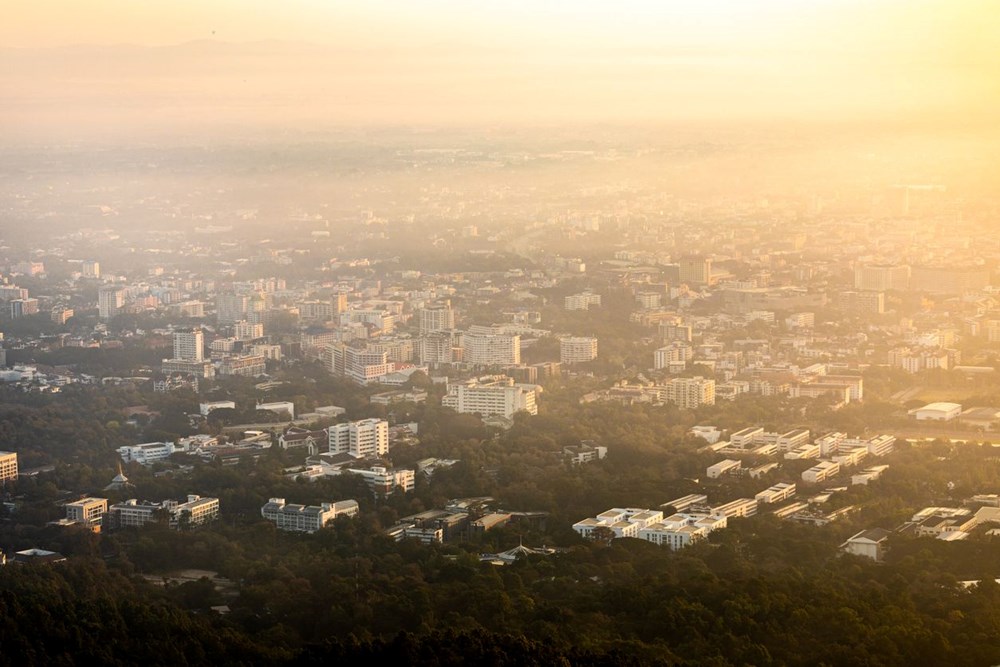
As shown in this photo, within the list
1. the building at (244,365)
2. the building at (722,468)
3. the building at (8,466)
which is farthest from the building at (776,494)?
the building at (244,365)

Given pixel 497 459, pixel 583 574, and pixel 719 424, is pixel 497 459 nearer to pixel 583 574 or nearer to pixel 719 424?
pixel 719 424

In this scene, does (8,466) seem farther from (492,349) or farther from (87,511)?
(492,349)

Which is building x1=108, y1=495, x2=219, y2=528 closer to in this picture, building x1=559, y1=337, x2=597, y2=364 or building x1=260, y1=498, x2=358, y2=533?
building x1=260, y1=498, x2=358, y2=533

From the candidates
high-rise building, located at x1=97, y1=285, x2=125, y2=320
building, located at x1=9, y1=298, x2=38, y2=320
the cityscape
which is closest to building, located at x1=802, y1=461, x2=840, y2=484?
the cityscape

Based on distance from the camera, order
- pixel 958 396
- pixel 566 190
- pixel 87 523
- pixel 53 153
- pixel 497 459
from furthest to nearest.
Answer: pixel 566 190 → pixel 53 153 → pixel 958 396 → pixel 497 459 → pixel 87 523

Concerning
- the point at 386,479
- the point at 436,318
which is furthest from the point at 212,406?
the point at 436,318

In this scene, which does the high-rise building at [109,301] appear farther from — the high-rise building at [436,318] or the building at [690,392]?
the building at [690,392]

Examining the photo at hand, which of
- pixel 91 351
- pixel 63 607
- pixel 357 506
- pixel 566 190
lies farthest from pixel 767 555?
pixel 566 190
